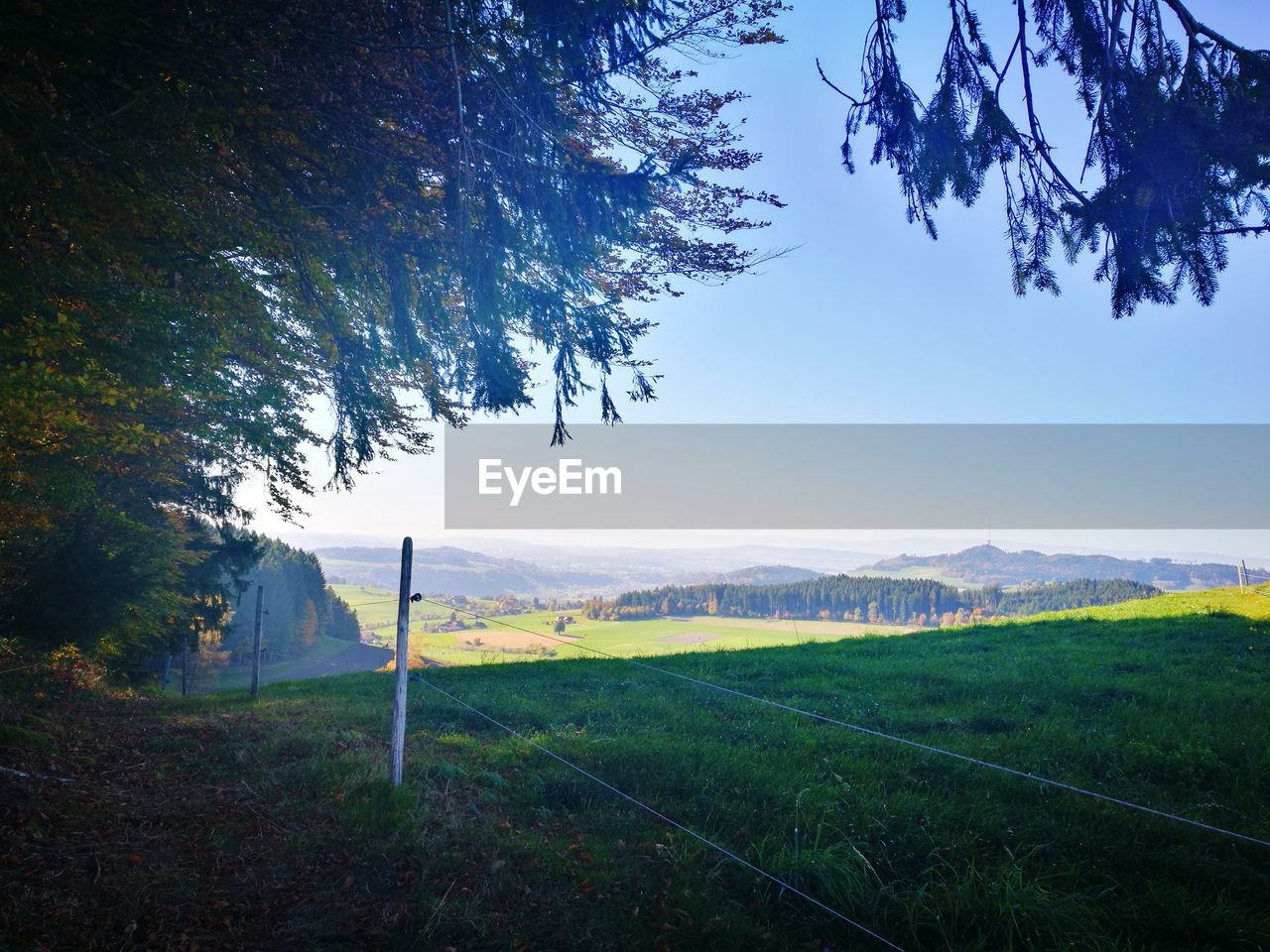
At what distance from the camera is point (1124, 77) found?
382 cm

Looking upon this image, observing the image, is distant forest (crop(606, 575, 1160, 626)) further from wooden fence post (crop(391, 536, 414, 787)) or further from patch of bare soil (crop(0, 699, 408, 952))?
patch of bare soil (crop(0, 699, 408, 952))

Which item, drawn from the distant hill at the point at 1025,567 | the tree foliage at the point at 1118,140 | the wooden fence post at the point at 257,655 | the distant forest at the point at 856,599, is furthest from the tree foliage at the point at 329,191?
the distant hill at the point at 1025,567

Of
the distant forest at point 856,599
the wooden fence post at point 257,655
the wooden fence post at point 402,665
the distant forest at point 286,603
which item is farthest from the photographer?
the distant forest at point 286,603

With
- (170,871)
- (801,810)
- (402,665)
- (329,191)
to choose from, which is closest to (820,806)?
(801,810)

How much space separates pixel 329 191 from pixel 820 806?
7107mm

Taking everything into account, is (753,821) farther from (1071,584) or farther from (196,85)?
(1071,584)

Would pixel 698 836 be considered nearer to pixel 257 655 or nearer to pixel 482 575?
pixel 257 655

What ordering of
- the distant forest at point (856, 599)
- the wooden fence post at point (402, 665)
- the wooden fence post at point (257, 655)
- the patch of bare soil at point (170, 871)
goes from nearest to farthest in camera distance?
the patch of bare soil at point (170, 871) → the wooden fence post at point (402, 665) → the wooden fence post at point (257, 655) → the distant forest at point (856, 599)

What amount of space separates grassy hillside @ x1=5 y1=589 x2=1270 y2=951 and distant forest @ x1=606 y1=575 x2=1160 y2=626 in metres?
28.5

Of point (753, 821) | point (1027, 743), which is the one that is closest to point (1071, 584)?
point (1027, 743)

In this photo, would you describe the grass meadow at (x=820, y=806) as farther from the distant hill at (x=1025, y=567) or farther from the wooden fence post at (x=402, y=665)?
the distant hill at (x=1025, y=567)

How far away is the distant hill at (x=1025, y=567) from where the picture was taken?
70.4 metres

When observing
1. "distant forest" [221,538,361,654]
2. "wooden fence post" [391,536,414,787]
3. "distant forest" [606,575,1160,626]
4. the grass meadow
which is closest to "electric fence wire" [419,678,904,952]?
the grass meadow

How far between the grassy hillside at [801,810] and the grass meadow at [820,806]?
2cm
